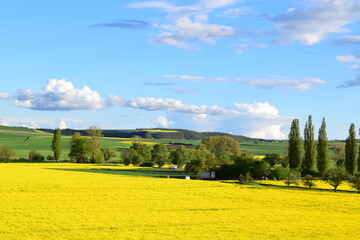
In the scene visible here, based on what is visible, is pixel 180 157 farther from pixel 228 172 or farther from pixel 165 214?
pixel 165 214

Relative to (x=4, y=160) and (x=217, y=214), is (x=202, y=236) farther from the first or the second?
(x=4, y=160)

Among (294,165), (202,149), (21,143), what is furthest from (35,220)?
(21,143)

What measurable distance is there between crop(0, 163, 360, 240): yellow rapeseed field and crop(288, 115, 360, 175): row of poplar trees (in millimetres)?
44527

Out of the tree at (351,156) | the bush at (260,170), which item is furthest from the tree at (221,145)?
the bush at (260,170)

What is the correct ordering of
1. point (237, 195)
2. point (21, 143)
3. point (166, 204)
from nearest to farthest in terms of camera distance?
1. point (166, 204)
2. point (237, 195)
3. point (21, 143)

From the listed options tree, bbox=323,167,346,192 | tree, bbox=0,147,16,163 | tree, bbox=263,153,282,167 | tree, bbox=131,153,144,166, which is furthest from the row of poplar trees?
tree, bbox=0,147,16,163

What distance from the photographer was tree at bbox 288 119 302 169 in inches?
4136

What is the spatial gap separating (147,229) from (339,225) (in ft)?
51.6

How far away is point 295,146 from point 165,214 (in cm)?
7314

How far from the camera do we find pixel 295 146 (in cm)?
10712

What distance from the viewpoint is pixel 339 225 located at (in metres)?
36.4

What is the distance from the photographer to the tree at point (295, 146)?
10506cm

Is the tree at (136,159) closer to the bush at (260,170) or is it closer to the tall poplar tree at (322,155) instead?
the bush at (260,170)

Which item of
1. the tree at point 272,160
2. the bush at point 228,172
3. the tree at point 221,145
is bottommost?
the bush at point 228,172
